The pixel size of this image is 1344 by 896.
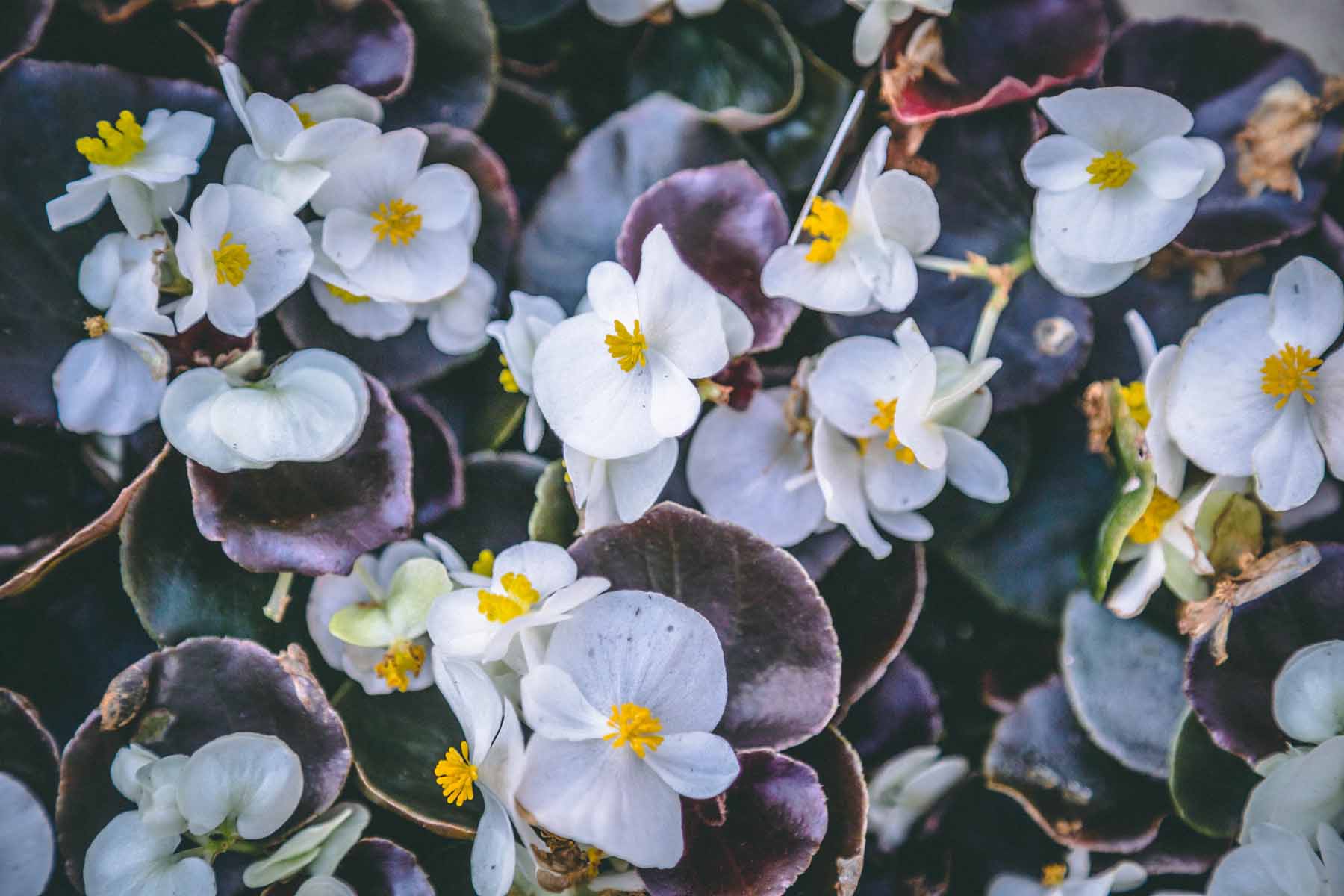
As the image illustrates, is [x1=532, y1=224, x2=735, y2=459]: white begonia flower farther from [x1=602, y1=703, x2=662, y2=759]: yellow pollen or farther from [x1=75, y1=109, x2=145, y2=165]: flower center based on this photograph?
[x1=75, y1=109, x2=145, y2=165]: flower center

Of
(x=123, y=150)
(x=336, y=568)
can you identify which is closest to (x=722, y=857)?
(x=336, y=568)

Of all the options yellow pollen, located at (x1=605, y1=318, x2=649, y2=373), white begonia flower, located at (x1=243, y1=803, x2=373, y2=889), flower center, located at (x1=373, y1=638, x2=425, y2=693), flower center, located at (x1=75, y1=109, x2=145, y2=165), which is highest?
flower center, located at (x1=75, y1=109, x2=145, y2=165)

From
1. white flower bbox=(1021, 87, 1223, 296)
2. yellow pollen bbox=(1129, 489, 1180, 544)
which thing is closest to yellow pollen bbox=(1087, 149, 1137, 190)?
white flower bbox=(1021, 87, 1223, 296)

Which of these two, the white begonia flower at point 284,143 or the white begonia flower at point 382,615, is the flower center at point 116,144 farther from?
the white begonia flower at point 382,615

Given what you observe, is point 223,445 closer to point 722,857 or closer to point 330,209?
point 330,209

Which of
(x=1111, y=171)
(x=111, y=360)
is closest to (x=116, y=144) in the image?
(x=111, y=360)

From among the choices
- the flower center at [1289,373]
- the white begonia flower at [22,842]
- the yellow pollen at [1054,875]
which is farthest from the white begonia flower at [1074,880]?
the white begonia flower at [22,842]

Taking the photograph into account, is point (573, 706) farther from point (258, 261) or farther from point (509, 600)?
point (258, 261)

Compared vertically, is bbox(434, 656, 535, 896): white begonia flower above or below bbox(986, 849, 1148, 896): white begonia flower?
above
